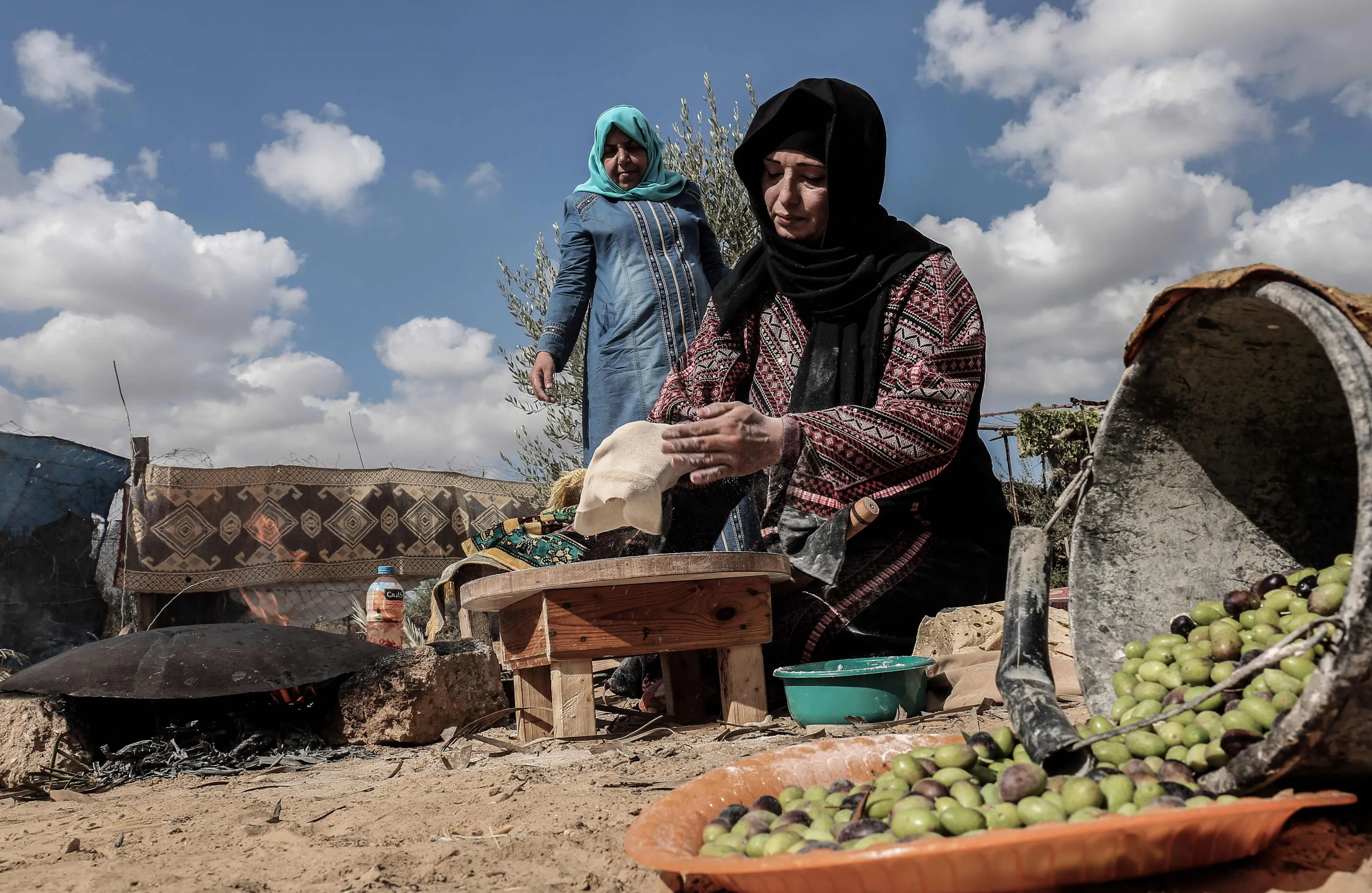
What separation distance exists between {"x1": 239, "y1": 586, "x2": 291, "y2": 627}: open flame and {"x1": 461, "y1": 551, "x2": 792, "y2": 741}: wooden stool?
255 inches

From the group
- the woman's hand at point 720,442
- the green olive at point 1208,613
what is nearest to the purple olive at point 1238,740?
the green olive at point 1208,613

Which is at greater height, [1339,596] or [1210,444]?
[1210,444]

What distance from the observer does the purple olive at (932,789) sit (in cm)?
143

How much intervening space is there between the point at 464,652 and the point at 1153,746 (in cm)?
297

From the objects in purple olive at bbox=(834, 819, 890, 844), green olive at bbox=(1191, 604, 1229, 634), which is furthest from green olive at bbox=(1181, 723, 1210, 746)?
purple olive at bbox=(834, 819, 890, 844)

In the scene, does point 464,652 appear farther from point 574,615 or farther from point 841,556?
point 841,556

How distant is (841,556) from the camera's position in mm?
3197

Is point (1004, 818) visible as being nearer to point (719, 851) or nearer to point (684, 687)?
point (719, 851)

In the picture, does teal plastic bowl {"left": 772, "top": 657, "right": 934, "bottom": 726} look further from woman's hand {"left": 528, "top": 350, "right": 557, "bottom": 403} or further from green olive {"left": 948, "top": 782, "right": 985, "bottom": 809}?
woman's hand {"left": 528, "top": 350, "right": 557, "bottom": 403}

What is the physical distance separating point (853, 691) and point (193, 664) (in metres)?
2.41

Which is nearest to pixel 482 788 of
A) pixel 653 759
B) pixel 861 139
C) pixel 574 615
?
pixel 653 759

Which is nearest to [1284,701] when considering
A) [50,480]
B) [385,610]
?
[385,610]

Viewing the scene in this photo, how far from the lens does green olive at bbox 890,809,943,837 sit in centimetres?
130

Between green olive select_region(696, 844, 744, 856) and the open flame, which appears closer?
green olive select_region(696, 844, 744, 856)
